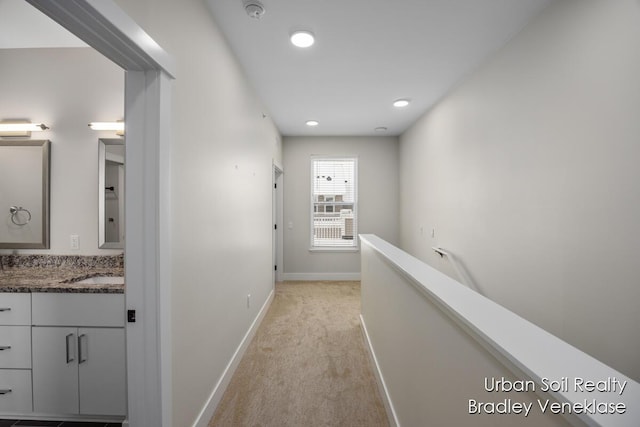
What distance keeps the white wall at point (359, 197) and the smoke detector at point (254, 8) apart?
3.46m

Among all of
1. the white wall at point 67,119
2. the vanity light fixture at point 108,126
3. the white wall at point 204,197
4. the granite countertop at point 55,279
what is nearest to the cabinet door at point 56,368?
the granite countertop at point 55,279

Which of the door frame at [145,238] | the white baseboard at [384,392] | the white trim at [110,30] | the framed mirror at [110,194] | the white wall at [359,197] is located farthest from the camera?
the white wall at [359,197]

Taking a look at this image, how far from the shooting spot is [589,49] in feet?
5.19

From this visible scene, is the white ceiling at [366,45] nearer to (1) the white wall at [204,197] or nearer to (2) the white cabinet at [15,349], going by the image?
(1) the white wall at [204,197]

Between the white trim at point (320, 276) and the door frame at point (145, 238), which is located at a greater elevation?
the door frame at point (145, 238)

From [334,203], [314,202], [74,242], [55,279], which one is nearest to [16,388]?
[55,279]

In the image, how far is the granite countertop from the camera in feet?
5.74

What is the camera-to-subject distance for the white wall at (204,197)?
1.45 metres

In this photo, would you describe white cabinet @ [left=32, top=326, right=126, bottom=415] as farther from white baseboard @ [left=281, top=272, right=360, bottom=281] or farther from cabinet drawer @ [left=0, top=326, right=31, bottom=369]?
white baseboard @ [left=281, top=272, right=360, bottom=281]

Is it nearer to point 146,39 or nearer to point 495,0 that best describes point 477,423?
point 146,39

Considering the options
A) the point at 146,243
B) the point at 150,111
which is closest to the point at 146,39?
the point at 150,111

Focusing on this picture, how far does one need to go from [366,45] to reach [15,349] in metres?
3.17

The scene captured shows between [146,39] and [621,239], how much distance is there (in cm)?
231

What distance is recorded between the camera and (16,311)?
5.79 feet
